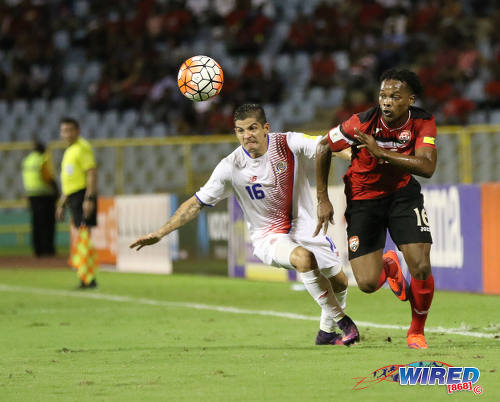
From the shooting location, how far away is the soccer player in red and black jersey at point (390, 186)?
716cm

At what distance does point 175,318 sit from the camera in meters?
10.1

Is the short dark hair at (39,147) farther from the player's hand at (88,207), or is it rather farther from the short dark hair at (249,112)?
the short dark hair at (249,112)

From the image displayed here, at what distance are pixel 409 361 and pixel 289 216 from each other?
172 centimetres

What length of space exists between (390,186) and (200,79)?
1.99 m

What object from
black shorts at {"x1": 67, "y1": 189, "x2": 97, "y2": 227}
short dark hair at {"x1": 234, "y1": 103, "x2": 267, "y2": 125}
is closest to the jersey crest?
short dark hair at {"x1": 234, "y1": 103, "x2": 267, "y2": 125}

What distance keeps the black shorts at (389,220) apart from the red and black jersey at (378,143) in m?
0.07

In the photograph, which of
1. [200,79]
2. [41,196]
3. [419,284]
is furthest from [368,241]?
[41,196]

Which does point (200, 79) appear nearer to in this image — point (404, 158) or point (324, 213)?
point (324, 213)

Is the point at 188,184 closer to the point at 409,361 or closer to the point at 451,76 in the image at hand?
the point at 451,76

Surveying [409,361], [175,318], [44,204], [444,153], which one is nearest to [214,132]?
[44,204]

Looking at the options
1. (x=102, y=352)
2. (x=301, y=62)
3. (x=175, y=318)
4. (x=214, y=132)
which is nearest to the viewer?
(x=102, y=352)

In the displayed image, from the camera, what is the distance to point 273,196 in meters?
7.86

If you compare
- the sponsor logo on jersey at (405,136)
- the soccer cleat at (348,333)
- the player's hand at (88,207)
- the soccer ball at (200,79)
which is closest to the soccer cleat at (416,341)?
the soccer cleat at (348,333)

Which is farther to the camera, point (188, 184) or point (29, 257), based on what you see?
point (29, 257)
